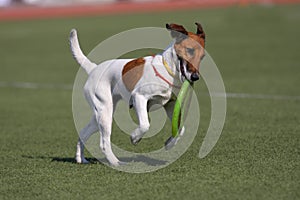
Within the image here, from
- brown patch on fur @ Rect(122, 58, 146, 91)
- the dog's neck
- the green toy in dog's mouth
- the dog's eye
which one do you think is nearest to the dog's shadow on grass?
the green toy in dog's mouth

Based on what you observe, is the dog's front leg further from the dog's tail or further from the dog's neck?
the dog's tail

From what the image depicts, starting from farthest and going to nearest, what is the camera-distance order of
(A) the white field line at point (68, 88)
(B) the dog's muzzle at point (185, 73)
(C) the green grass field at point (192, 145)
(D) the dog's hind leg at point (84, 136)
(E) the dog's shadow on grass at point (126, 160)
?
(A) the white field line at point (68, 88)
(D) the dog's hind leg at point (84, 136)
(E) the dog's shadow on grass at point (126, 160)
(B) the dog's muzzle at point (185, 73)
(C) the green grass field at point (192, 145)

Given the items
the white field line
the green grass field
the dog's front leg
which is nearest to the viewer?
the green grass field

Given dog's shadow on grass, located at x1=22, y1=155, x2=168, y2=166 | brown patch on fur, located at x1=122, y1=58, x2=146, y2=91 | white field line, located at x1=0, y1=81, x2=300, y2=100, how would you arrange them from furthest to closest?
white field line, located at x1=0, y1=81, x2=300, y2=100
dog's shadow on grass, located at x1=22, y1=155, x2=168, y2=166
brown patch on fur, located at x1=122, y1=58, x2=146, y2=91

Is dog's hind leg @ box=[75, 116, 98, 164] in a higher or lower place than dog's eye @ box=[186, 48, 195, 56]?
lower

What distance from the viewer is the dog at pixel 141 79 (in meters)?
6.48

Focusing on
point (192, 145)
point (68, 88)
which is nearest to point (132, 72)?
point (192, 145)

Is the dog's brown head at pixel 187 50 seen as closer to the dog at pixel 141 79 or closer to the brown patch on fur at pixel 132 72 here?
the dog at pixel 141 79

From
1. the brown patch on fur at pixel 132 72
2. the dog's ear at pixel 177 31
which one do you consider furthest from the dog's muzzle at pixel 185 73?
the brown patch on fur at pixel 132 72

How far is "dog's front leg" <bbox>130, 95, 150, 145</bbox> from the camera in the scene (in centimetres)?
655

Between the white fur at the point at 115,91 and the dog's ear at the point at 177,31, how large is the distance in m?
0.15

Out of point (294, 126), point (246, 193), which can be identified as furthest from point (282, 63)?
point (246, 193)

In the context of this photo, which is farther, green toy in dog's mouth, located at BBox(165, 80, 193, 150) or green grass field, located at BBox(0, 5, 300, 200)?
green toy in dog's mouth, located at BBox(165, 80, 193, 150)

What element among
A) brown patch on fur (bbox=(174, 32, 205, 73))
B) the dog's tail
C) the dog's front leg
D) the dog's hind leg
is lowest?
the dog's hind leg
